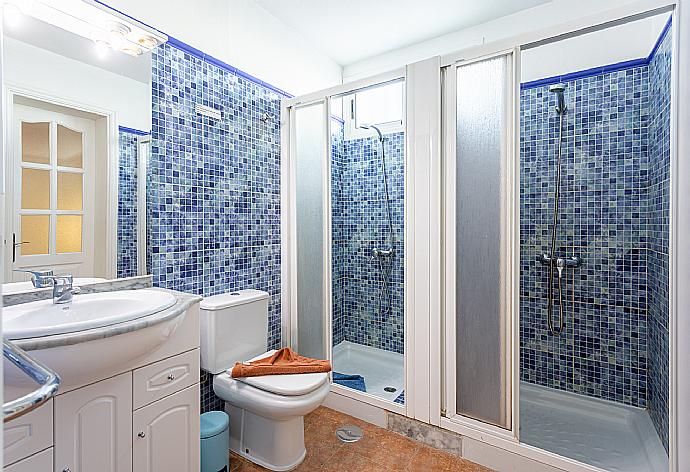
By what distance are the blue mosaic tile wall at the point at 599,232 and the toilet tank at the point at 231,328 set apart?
5.85 feet

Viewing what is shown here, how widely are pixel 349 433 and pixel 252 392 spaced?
0.70 m

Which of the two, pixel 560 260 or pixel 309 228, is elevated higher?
pixel 309 228

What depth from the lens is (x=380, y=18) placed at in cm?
265

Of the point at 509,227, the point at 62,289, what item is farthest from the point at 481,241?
the point at 62,289

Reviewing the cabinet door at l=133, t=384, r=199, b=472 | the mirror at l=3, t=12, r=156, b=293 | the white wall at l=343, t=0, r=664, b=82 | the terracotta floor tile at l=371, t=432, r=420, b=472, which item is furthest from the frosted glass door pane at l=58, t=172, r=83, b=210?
the white wall at l=343, t=0, r=664, b=82

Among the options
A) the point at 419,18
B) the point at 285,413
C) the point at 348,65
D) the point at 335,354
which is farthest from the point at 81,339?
the point at 348,65

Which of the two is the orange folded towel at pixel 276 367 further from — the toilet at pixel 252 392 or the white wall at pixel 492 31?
the white wall at pixel 492 31

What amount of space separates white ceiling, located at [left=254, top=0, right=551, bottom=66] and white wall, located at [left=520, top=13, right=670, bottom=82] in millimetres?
314

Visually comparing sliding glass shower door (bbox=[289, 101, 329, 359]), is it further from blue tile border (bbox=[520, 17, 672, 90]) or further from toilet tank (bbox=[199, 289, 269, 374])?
blue tile border (bbox=[520, 17, 672, 90])

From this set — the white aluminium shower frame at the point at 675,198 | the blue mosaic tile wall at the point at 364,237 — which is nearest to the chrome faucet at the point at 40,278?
the blue mosaic tile wall at the point at 364,237

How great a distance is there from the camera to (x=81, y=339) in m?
1.10

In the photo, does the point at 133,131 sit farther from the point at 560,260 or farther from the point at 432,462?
the point at 560,260

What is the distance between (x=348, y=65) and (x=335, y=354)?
2482mm

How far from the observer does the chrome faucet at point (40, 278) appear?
1.52 meters
